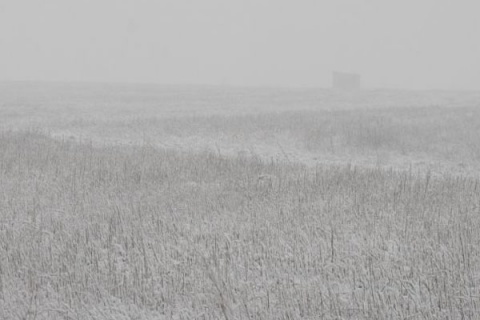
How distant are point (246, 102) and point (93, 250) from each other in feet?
80.5

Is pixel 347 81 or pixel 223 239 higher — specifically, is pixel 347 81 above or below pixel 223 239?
above

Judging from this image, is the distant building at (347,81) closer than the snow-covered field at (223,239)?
No

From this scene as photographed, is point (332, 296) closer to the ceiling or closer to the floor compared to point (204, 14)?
closer to the floor

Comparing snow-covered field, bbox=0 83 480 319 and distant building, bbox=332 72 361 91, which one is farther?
distant building, bbox=332 72 361 91

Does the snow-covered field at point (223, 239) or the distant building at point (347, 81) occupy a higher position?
the distant building at point (347, 81)

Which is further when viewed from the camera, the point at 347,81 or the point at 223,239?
the point at 347,81

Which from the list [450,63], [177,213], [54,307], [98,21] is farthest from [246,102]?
[98,21]

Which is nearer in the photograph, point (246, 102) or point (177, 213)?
point (177, 213)

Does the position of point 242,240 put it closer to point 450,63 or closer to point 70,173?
point 70,173

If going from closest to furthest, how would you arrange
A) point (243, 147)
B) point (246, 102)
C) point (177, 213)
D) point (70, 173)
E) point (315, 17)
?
1. point (177, 213)
2. point (70, 173)
3. point (243, 147)
4. point (246, 102)
5. point (315, 17)

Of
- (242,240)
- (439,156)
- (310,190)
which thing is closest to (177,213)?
(242,240)

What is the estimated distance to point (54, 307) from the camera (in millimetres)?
4289

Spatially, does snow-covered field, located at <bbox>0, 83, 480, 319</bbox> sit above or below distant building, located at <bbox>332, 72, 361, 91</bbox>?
below

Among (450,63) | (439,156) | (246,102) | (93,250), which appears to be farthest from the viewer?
(450,63)
